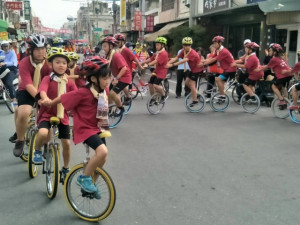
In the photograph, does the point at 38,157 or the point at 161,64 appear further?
the point at 161,64

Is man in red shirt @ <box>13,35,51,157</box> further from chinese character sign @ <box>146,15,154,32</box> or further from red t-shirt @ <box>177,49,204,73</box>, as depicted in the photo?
chinese character sign @ <box>146,15,154,32</box>

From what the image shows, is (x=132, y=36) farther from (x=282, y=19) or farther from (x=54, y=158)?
(x=54, y=158)

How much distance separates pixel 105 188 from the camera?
11.5 feet

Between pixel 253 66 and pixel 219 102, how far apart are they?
Result: 133 centimetres

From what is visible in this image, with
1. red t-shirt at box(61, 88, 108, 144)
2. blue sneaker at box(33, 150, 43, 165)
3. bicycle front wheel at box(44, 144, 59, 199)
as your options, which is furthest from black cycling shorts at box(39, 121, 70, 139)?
red t-shirt at box(61, 88, 108, 144)

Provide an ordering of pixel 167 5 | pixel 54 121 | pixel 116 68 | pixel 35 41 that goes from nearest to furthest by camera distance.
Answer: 1. pixel 54 121
2. pixel 35 41
3. pixel 116 68
4. pixel 167 5

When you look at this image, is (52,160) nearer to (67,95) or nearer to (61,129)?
(61,129)

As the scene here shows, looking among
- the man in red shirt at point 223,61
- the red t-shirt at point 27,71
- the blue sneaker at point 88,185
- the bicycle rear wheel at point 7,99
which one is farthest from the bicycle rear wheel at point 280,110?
the bicycle rear wheel at point 7,99

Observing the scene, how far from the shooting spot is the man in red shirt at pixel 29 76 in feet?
15.7

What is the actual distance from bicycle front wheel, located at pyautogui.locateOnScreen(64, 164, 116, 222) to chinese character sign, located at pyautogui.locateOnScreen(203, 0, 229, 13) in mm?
18304

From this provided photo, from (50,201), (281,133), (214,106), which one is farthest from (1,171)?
(214,106)

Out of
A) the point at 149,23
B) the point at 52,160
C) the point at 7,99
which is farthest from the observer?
the point at 149,23

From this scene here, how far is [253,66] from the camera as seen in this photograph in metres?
9.30

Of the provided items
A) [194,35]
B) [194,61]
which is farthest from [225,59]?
[194,35]
